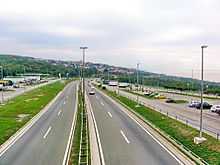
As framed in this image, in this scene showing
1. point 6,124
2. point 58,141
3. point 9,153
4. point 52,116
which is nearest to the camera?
point 9,153

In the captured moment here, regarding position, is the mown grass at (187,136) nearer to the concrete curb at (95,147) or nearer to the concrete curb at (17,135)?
the concrete curb at (95,147)

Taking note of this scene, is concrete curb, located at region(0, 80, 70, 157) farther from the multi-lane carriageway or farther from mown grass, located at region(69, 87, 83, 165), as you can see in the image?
mown grass, located at region(69, 87, 83, 165)

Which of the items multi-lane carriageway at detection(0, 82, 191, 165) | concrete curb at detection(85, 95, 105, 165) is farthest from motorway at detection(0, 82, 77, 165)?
concrete curb at detection(85, 95, 105, 165)

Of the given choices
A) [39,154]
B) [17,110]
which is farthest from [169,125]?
[17,110]

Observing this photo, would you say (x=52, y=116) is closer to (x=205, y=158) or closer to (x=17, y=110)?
(x=17, y=110)

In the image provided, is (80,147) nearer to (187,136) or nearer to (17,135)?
(17,135)

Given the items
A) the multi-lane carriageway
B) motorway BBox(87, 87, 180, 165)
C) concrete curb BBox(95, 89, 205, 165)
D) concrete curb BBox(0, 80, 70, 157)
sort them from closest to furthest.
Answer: motorway BBox(87, 87, 180, 165), the multi-lane carriageway, concrete curb BBox(95, 89, 205, 165), concrete curb BBox(0, 80, 70, 157)

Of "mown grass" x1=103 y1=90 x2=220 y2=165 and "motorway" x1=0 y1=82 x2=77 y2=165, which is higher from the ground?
"mown grass" x1=103 y1=90 x2=220 y2=165

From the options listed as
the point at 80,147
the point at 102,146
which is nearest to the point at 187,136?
the point at 102,146
